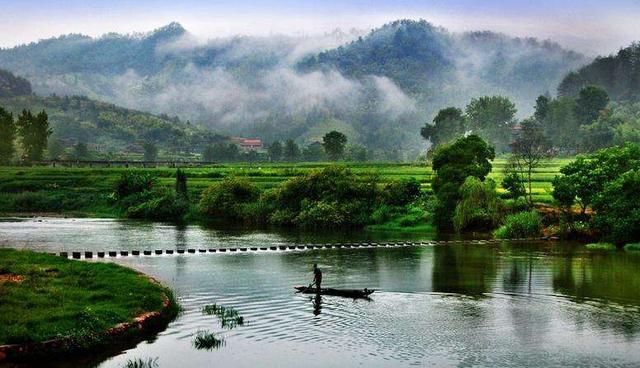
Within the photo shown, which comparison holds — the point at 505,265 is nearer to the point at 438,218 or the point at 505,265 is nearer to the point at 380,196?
the point at 438,218

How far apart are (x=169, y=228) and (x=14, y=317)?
174ft

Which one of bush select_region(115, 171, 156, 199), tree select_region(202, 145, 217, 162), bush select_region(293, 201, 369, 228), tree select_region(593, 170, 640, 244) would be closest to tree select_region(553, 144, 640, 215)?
tree select_region(593, 170, 640, 244)

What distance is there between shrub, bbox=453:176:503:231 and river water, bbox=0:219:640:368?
448 inches

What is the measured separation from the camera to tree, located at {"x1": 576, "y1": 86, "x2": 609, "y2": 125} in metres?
Result: 190

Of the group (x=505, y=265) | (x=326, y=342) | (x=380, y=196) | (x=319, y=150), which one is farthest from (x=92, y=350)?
(x=319, y=150)

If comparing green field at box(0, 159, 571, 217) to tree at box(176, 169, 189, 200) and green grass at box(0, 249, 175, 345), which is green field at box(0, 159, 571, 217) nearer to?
tree at box(176, 169, 189, 200)

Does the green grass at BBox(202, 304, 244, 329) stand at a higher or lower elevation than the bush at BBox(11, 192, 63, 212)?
lower

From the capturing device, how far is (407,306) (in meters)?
36.0

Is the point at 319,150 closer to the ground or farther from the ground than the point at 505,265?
farther from the ground

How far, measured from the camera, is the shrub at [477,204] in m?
74.6

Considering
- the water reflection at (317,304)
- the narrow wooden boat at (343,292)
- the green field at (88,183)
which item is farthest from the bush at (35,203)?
the water reflection at (317,304)

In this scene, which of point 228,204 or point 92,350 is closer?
point 92,350

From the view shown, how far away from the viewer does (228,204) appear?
9156cm

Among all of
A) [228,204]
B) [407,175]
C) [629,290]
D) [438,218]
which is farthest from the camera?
[407,175]
